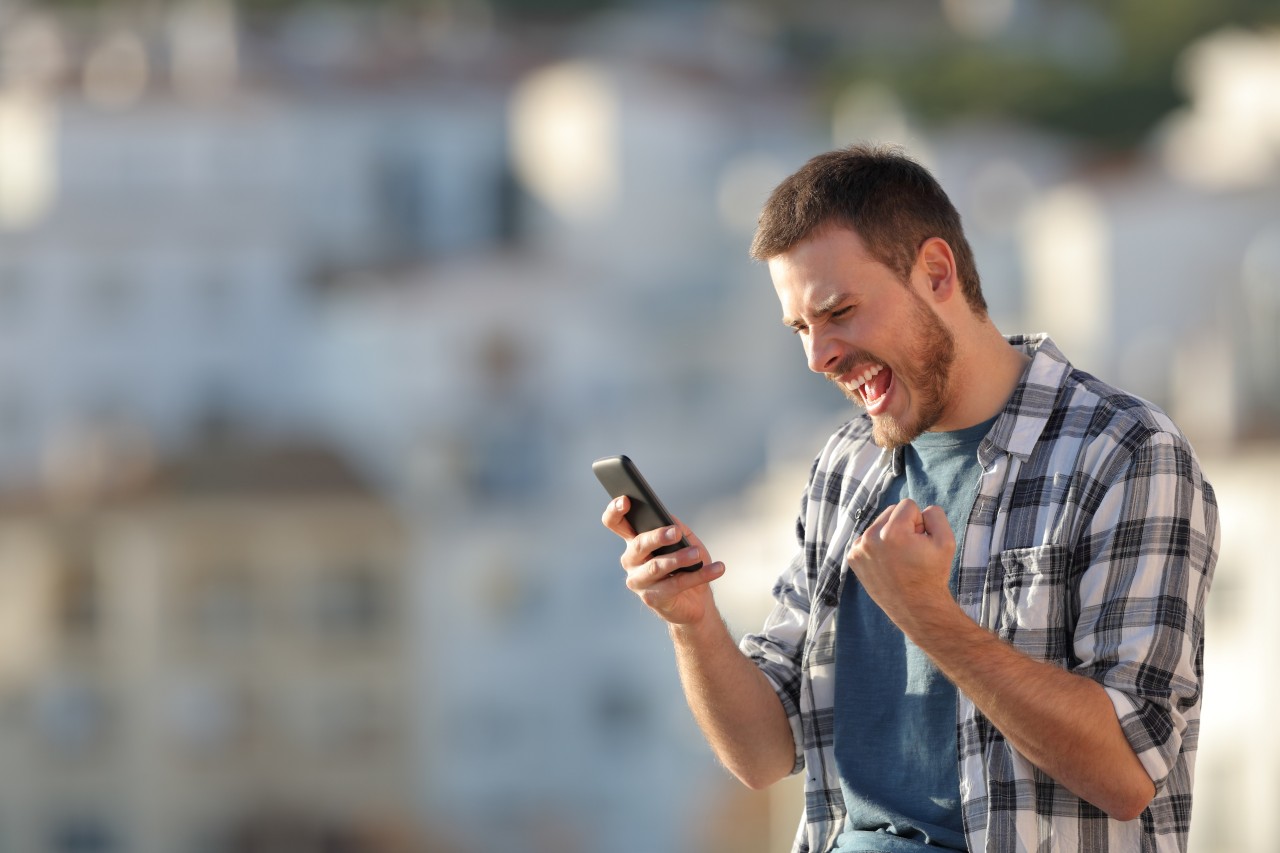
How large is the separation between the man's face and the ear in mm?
18

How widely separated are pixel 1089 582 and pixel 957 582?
0.73 ft

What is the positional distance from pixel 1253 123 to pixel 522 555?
17.0 metres

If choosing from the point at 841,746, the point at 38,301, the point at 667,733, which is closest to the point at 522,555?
the point at 667,733

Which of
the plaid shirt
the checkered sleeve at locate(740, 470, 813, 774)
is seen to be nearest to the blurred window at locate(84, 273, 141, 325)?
the checkered sleeve at locate(740, 470, 813, 774)

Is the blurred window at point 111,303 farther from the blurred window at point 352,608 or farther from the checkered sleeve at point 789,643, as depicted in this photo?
the checkered sleeve at point 789,643

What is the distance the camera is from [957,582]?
3.45m

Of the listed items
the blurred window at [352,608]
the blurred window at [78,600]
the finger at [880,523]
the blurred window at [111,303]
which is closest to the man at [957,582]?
the finger at [880,523]

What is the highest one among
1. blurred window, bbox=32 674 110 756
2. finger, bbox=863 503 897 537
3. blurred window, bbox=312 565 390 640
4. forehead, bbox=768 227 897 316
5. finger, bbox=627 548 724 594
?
forehead, bbox=768 227 897 316

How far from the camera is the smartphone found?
11.8 ft

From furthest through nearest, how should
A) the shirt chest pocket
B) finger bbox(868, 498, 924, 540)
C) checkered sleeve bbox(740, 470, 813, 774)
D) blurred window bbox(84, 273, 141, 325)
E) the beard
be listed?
blurred window bbox(84, 273, 141, 325) < checkered sleeve bbox(740, 470, 813, 774) < the beard < the shirt chest pocket < finger bbox(868, 498, 924, 540)

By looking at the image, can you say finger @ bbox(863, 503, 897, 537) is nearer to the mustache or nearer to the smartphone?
the mustache

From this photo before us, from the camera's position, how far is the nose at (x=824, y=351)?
3.45 meters

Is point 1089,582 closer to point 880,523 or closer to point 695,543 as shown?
point 880,523

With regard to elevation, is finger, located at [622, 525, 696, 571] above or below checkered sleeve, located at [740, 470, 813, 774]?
above
